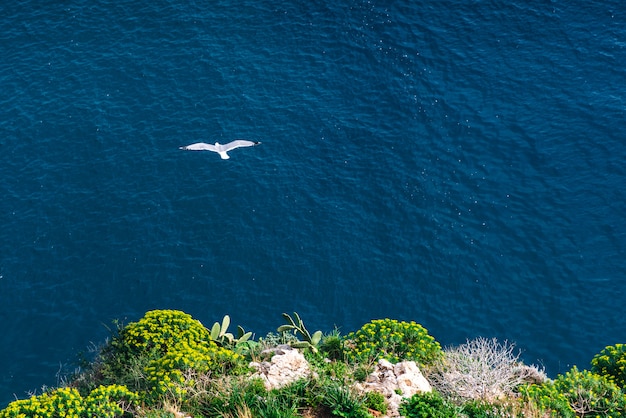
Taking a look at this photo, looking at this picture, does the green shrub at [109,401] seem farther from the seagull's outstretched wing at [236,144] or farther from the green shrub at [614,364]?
the seagull's outstretched wing at [236,144]

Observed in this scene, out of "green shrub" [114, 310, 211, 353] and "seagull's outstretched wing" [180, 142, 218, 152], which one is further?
"seagull's outstretched wing" [180, 142, 218, 152]

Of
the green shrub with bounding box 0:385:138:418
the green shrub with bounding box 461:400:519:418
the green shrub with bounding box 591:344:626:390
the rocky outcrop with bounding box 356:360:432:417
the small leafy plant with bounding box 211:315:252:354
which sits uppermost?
the green shrub with bounding box 591:344:626:390

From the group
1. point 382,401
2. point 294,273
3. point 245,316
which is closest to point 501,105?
point 294,273

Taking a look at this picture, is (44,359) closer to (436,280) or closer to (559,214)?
(436,280)

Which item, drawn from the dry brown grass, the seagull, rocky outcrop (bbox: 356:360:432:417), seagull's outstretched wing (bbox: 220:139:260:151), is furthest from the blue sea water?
rocky outcrop (bbox: 356:360:432:417)

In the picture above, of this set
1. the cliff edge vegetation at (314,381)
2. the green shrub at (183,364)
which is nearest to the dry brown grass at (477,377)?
the cliff edge vegetation at (314,381)

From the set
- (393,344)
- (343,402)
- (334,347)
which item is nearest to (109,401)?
(343,402)

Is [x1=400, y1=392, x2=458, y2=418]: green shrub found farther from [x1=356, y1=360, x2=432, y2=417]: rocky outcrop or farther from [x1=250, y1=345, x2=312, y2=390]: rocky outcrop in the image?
[x1=250, y1=345, x2=312, y2=390]: rocky outcrop
